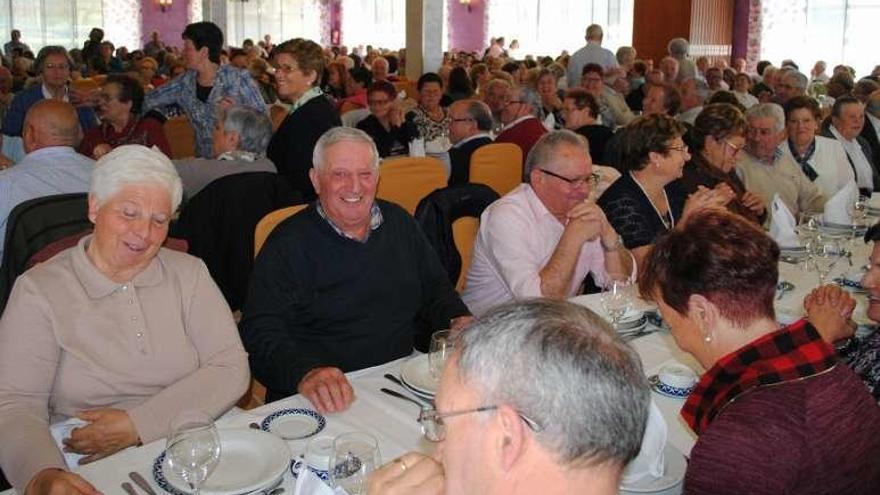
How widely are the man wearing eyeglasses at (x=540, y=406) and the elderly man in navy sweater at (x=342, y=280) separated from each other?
4.94 ft

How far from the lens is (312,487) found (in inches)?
60.6

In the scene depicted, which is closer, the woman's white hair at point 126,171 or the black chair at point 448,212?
the woman's white hair at point 126,171

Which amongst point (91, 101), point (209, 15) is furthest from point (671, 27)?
point (91, 101)

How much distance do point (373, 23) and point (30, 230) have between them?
2128 cm

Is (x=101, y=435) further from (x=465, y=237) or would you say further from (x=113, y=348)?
(x=465, y=237)

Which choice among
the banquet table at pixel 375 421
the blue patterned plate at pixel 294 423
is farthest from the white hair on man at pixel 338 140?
the blue patterned plate at pixel 294 423

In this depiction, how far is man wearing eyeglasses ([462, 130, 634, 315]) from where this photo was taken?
3211 mm

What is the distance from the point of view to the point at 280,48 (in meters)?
4.89

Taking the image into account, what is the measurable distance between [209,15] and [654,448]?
20.5 meters

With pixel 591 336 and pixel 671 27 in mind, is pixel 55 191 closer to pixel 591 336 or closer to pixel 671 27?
pixel 591 336

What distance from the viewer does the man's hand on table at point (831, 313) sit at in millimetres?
2664

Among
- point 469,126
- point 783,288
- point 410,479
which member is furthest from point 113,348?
point 469,126

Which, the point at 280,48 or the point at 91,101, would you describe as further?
the point at 91,101

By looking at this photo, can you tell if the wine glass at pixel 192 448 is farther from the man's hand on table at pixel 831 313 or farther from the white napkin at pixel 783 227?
the white napkin at pixel 783 227
